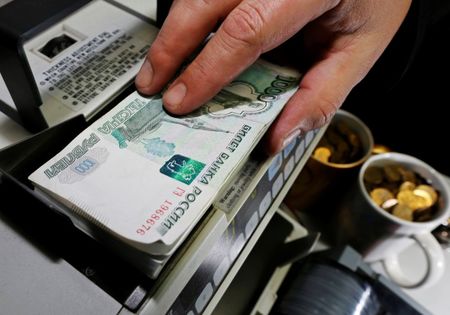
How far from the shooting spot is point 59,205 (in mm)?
318

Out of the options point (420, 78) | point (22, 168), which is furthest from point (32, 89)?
point (420, 78)

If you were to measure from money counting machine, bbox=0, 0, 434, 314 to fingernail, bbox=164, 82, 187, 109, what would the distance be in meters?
0.05

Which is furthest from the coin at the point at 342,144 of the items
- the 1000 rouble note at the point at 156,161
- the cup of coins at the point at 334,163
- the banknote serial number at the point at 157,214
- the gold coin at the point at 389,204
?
the banknote serial number at the point at 157,214

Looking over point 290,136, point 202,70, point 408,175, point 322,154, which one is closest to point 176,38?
point 202,70

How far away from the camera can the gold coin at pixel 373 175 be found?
2.52 ft

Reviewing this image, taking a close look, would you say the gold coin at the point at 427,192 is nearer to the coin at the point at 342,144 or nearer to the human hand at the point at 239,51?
Result: the coin at the point at 342,144

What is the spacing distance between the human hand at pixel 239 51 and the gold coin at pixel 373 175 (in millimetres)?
319

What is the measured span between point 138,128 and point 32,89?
0.10 meters

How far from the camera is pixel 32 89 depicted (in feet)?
1.08

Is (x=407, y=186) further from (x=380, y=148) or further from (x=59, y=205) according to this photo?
(x=59, y=205)

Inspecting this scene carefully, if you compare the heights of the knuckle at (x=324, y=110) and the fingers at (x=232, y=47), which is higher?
the fingers at (x=232, y=47)

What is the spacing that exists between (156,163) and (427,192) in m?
0.60

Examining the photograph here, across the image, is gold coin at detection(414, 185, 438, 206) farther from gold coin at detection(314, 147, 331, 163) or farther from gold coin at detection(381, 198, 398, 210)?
gold coin at detection(314, 147, 331, 163)

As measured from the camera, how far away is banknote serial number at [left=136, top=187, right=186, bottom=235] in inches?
11.5
